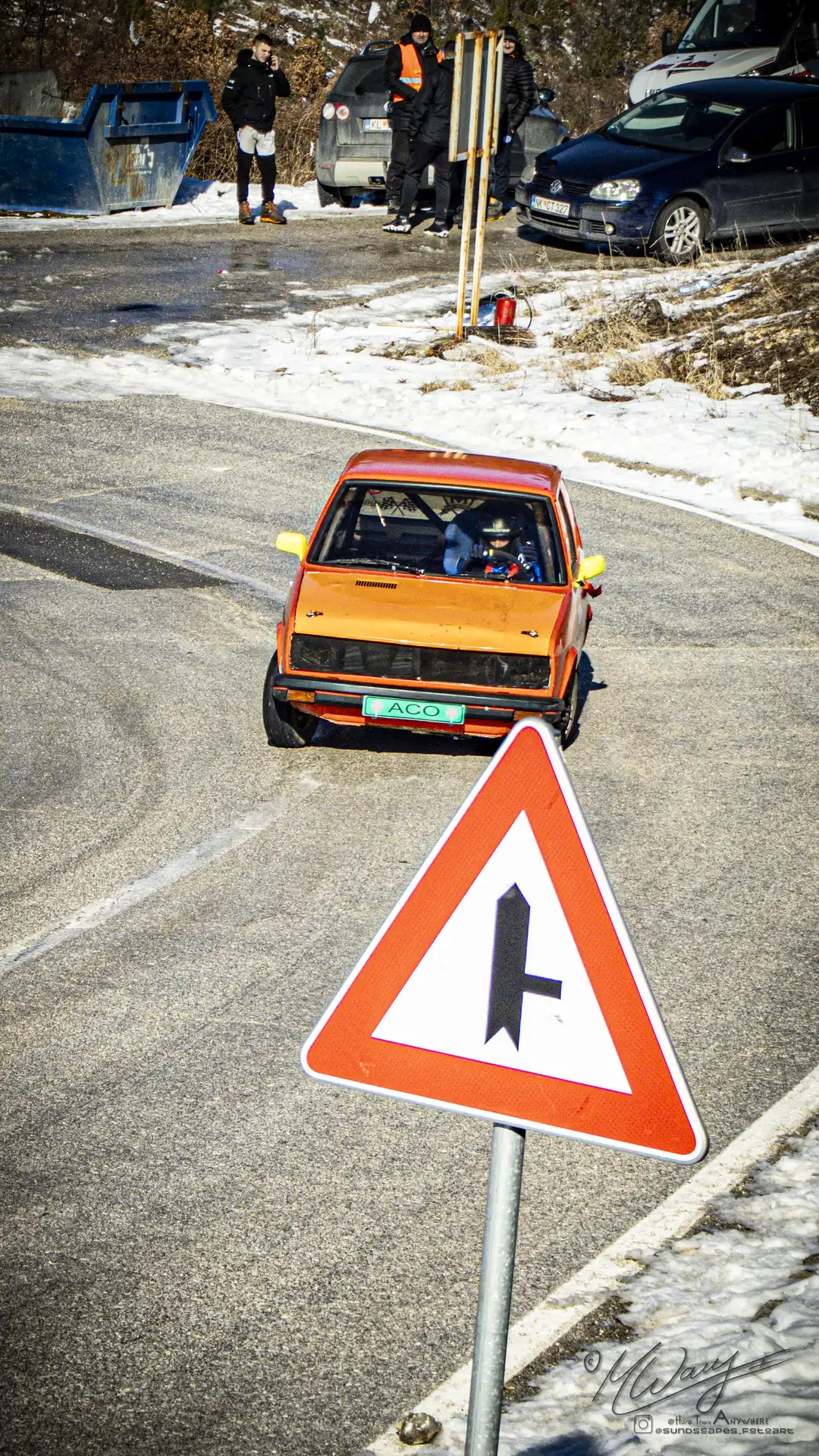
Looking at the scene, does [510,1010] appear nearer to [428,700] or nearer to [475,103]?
[428,700]

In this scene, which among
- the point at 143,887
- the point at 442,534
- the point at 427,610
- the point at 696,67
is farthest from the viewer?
the point at 696,67

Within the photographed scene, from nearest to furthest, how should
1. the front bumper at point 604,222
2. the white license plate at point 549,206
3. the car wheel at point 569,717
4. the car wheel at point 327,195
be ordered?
the car wheel at point 569,717, the front bumper at point 604,222, the white license plate at point 549,206, the car wheel at point 327,195

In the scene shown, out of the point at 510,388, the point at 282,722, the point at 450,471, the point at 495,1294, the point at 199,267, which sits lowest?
the point at 282,722

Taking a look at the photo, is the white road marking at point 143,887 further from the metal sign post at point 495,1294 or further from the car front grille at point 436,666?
the metal sign post at point 495,1294

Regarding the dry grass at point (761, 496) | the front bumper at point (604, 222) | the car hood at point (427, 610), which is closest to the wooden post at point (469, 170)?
the front bumper at point (604, 222)

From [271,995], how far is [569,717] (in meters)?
2.91

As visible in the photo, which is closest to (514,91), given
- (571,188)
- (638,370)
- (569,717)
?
(571,188)

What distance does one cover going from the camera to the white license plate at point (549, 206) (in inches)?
845

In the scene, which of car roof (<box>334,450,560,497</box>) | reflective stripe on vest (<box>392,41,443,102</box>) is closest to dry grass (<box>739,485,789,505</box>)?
car roof (<box>334,450,560,497</box>)

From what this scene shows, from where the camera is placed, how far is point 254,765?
7.68 metres

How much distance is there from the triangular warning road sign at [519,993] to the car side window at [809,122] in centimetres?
2141

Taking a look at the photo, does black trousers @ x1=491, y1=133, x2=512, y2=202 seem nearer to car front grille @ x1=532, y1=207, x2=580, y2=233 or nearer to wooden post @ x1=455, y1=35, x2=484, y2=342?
car front grille @ x1=532, y1=207, x2=580, y2=233

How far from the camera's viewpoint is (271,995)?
5.42m

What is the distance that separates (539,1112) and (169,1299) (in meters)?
1.66
